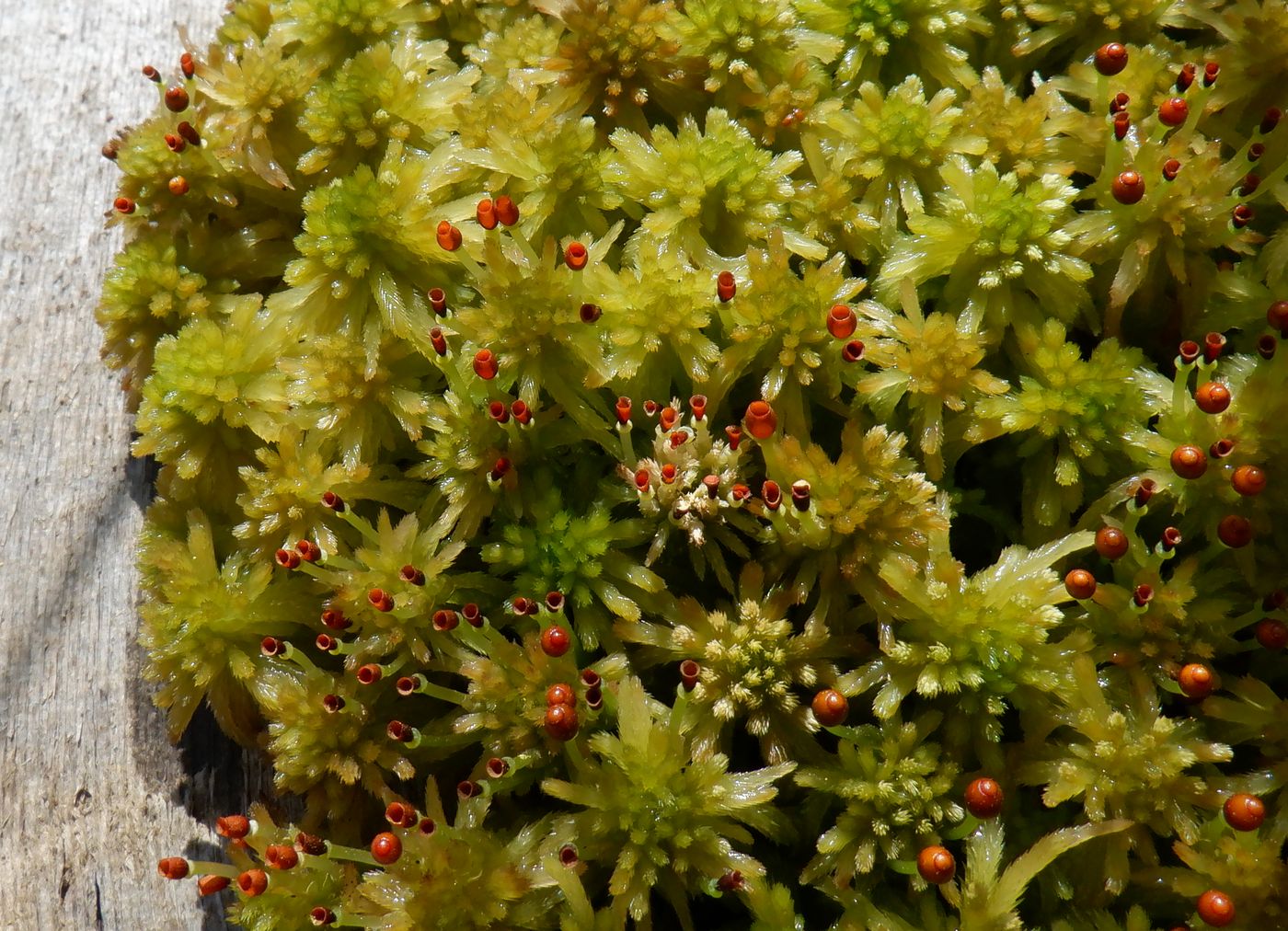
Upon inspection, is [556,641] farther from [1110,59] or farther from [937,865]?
[1110,59]

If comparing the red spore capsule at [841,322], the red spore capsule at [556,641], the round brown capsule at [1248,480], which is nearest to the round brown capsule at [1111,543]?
the round brown capsule at [1248,480]

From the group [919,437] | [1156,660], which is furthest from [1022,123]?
[1156,660]

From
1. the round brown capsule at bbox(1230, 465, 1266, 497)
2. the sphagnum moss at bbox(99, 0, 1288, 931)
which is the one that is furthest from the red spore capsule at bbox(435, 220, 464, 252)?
the round brown capsule at bbox(1230, 465, 1266, 497)

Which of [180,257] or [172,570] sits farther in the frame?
[180,257]

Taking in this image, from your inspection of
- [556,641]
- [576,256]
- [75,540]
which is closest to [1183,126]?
[576,256]

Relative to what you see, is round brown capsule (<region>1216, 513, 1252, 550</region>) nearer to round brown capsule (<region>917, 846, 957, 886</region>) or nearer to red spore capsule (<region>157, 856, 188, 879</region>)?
round brown capsule (<region>917, 846, 957, 886</region>)

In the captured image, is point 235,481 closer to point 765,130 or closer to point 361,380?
point 361,380
